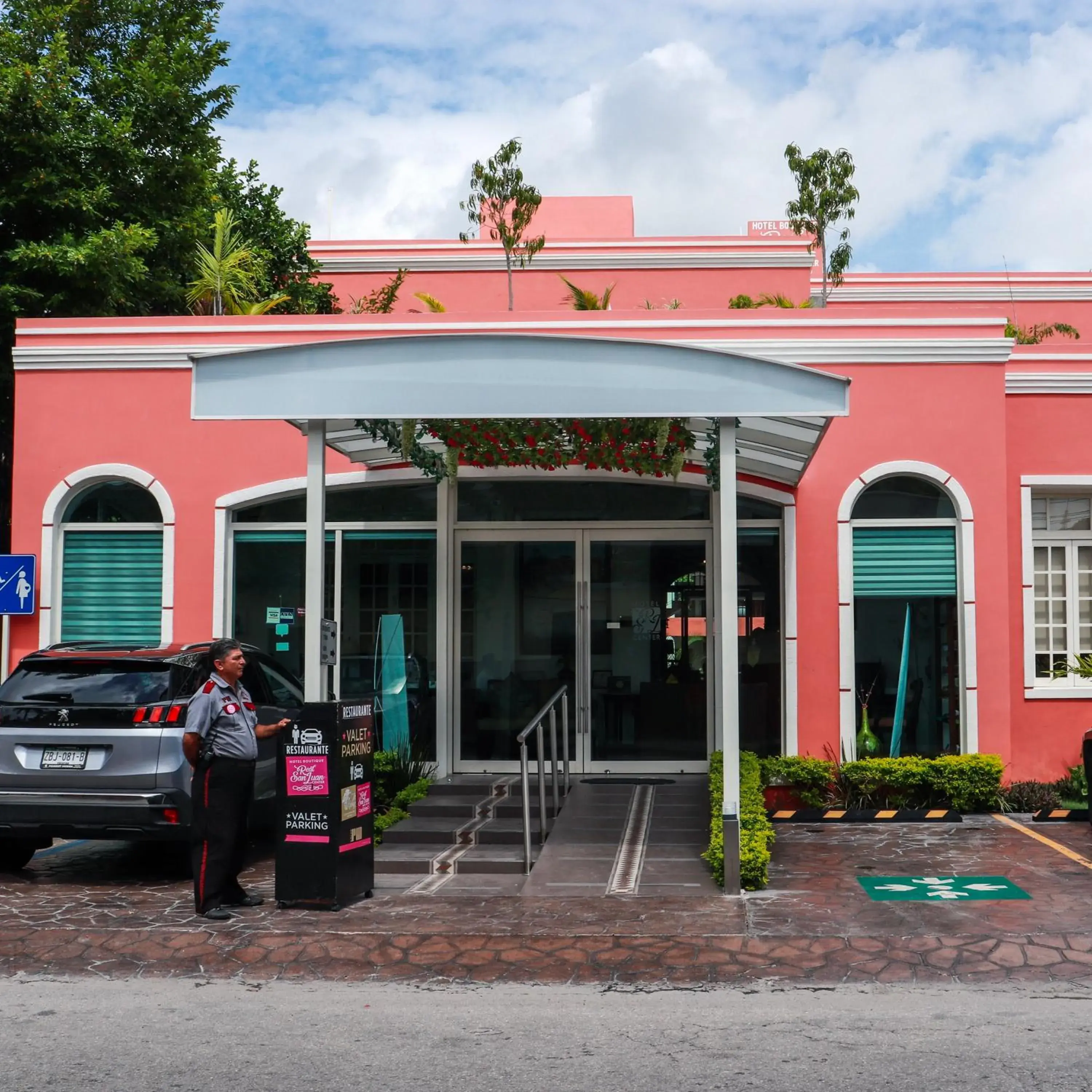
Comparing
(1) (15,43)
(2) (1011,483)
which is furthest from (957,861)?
(1) (15,43)

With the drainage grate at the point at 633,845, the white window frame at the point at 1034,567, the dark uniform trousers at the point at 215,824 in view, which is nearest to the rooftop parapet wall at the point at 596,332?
the white window frame at the point at 1034,567

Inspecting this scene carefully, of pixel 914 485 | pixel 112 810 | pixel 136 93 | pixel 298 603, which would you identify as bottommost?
pixel 112 810

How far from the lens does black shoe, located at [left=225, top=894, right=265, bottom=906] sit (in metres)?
8.02

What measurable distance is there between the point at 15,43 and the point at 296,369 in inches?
469

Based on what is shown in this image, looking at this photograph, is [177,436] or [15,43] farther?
[15,43]

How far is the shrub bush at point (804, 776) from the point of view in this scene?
11.4 meters

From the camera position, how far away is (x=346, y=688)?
12.2m

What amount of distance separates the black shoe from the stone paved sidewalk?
77 mm

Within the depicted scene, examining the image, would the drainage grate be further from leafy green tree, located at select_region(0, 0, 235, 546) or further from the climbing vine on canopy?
leafy green tree, located at select_region(0, 0, 235, 546)

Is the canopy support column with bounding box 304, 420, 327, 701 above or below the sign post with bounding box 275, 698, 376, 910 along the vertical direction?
above

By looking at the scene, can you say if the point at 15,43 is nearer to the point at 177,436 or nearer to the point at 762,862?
the point at 177,436

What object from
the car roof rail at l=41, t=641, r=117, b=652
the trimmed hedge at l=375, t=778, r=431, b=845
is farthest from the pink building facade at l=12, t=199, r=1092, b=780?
the car roof rail at l=41, t=641, r=117, b=652

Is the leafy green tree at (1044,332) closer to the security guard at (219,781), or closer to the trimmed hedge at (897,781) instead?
the trimmed hedge at (897,781)

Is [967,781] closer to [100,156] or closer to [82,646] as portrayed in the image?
[82,646]
